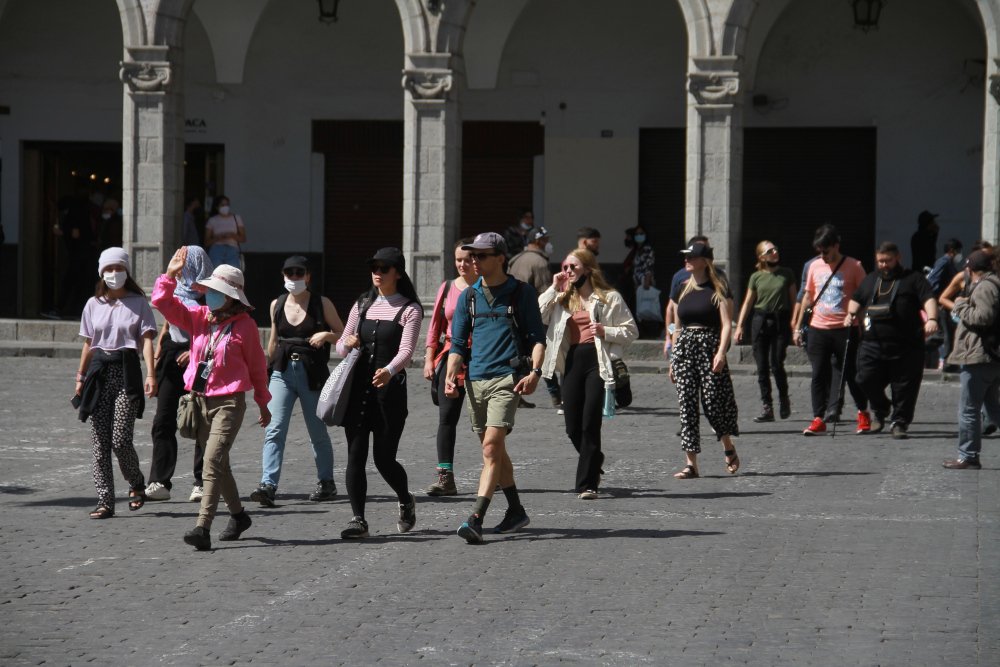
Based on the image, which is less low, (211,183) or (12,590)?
(211,183)

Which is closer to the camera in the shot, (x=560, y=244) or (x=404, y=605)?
(x=404, y=605)

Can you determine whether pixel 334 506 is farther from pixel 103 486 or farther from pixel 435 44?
pixel 435 44

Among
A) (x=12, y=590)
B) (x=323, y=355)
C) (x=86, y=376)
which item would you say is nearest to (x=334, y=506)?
(x=323, y=355)

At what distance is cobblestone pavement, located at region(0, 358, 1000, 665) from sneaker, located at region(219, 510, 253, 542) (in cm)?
8

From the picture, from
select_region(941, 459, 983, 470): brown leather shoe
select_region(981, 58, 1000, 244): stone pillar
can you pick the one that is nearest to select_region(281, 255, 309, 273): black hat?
select_region(941, 459, 983, 470): brown leather shoe

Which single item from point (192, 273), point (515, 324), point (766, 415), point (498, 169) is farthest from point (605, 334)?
point (498, 169)

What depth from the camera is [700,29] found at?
1980cm

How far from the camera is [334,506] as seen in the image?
10.0 m

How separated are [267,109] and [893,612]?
18.9m

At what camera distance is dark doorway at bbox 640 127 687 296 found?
78.2 feet

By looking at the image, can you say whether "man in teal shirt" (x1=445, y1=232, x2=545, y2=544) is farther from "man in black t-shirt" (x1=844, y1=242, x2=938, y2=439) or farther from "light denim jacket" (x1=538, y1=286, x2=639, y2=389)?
"man in black t-shirt" (x1=844, y1=242, x2=938, y2=439)

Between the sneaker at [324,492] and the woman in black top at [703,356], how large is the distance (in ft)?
8.01

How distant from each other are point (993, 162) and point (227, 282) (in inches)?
492

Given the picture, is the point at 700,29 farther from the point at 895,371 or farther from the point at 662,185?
the point at 895,371
